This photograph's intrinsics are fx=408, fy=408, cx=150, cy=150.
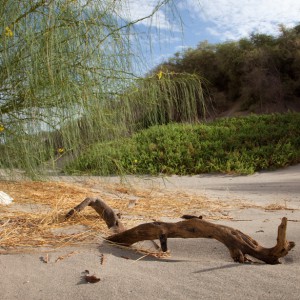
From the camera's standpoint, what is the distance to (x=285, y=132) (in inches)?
345

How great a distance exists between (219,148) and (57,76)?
20.7 feet

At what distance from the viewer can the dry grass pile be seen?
7.48 feet

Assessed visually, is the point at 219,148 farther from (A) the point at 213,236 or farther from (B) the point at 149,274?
(B) the point at 149,274

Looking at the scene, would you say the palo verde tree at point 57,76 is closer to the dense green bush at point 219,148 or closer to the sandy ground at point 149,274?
the sandy ground at point 149,274

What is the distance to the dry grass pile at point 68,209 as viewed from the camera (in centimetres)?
228

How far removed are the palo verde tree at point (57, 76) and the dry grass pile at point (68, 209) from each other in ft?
1.37

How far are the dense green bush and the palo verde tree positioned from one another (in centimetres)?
399

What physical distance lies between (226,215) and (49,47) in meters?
1.92

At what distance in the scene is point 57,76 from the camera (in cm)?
235

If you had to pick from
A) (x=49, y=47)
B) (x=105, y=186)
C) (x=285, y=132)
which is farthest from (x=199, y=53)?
(x=49, y=47)

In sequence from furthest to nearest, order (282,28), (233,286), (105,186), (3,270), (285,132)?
(282,28) < (285,132) < (105,186) < (3,270) < (233,286)

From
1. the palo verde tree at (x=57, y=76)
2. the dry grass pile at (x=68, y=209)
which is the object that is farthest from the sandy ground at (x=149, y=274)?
the palo verde tree at (x=57, y=76)

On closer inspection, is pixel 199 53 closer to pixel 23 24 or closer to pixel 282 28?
pixel 282 28

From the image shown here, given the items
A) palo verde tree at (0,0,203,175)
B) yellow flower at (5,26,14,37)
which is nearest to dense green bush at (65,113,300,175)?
palo verde tree at (0,0,203,175)
